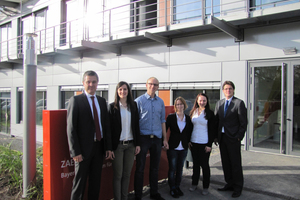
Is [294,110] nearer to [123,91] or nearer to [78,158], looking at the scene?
[123,91]

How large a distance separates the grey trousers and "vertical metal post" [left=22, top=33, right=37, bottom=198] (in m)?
1.31

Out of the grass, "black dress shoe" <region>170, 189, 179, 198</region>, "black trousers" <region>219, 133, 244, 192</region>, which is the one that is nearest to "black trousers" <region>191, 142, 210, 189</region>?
"black trousers" <region>219, 133, 244, 192</region>

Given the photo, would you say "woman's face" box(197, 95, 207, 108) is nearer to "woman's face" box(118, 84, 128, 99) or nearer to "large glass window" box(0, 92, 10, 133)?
"woman's face" box(118, 84, 128, 99)

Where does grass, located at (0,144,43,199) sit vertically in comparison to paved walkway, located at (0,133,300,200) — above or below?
above

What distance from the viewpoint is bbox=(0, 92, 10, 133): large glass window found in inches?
626

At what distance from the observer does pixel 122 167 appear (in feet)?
10.8

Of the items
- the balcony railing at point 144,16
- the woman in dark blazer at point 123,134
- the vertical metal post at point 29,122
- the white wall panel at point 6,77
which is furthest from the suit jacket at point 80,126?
the white wall panel at point 6,77

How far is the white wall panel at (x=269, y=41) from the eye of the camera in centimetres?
621

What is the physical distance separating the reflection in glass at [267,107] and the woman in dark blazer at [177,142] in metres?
3.86

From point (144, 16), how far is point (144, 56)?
1920mm

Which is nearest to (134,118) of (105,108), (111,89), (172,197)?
(105,108)

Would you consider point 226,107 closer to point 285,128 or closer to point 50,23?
point 285,128

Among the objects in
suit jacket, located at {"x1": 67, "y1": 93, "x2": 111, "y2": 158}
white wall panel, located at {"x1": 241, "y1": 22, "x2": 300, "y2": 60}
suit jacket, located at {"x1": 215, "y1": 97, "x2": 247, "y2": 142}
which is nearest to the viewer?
suit jacket, located at {"x1": 67, "y1": 93, "x2": 111, "y2": 158}

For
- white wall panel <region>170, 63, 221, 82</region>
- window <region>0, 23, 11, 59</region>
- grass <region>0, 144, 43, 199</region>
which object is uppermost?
window <region>0, 23, 11, 59</region>
